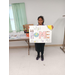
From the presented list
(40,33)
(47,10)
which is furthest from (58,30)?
(40,33)

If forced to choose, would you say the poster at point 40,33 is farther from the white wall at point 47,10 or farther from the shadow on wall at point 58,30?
the shadow on wall at point 58,30

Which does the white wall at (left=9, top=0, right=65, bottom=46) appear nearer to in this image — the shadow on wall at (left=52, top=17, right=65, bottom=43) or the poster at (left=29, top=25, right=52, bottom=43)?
the shadow on wall at (left=52, top=17, right=65, bottom=43)

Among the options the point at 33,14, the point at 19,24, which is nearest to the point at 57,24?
the point at 33,14

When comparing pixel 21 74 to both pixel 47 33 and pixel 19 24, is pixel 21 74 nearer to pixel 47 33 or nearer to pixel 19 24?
pixel 47 33

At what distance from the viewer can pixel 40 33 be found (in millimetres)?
1503

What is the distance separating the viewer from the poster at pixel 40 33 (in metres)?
1.48

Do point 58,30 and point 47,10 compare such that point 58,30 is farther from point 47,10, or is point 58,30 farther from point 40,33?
point 40,33

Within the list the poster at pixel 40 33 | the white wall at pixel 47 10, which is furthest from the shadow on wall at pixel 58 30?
the poster at pixel 40 33

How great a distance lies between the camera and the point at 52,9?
245 centimetres

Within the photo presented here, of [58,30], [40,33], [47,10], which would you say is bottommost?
[40,33]

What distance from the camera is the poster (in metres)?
1.48

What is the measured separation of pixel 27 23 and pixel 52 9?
3.74ft

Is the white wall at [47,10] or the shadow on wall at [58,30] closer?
the white wall at [47,10]
